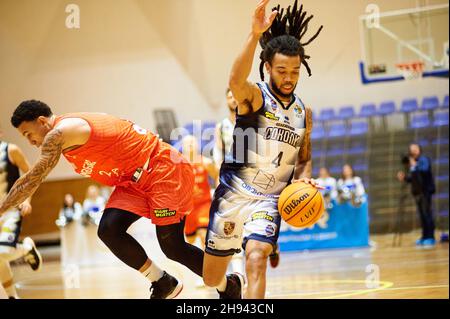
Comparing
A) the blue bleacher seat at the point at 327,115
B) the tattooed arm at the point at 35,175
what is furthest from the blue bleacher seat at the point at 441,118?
the tattooed arm at the point at 35,175

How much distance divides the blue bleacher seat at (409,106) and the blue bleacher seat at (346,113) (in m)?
1.28

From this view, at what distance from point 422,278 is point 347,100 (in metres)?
11.0

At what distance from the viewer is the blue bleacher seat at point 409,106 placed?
17.8m

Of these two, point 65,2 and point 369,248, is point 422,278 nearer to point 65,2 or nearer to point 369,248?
point 65,2

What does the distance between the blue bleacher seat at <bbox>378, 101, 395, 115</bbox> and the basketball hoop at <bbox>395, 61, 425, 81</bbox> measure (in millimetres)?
4464

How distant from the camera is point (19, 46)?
25.3 ft

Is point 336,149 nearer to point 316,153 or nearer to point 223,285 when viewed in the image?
point 316,153

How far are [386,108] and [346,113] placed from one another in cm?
102

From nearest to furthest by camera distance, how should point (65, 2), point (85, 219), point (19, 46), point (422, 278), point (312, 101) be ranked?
point (65, 2) < point (19, 46) < point (422, 278) < point (85, 219) < point (312, 101)

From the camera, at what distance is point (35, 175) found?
4.95m

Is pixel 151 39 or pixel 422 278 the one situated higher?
pixel 151 39

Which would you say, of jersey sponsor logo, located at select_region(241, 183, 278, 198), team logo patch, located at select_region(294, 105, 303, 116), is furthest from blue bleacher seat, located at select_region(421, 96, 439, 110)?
jersey sponsor logo, located at select_region(241, 183, 278, 198)

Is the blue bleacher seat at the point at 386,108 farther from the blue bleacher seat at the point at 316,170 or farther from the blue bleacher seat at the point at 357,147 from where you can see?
the blue bleacher seat at the point at 316,170

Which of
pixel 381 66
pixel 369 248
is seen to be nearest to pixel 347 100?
pixel 381 66
